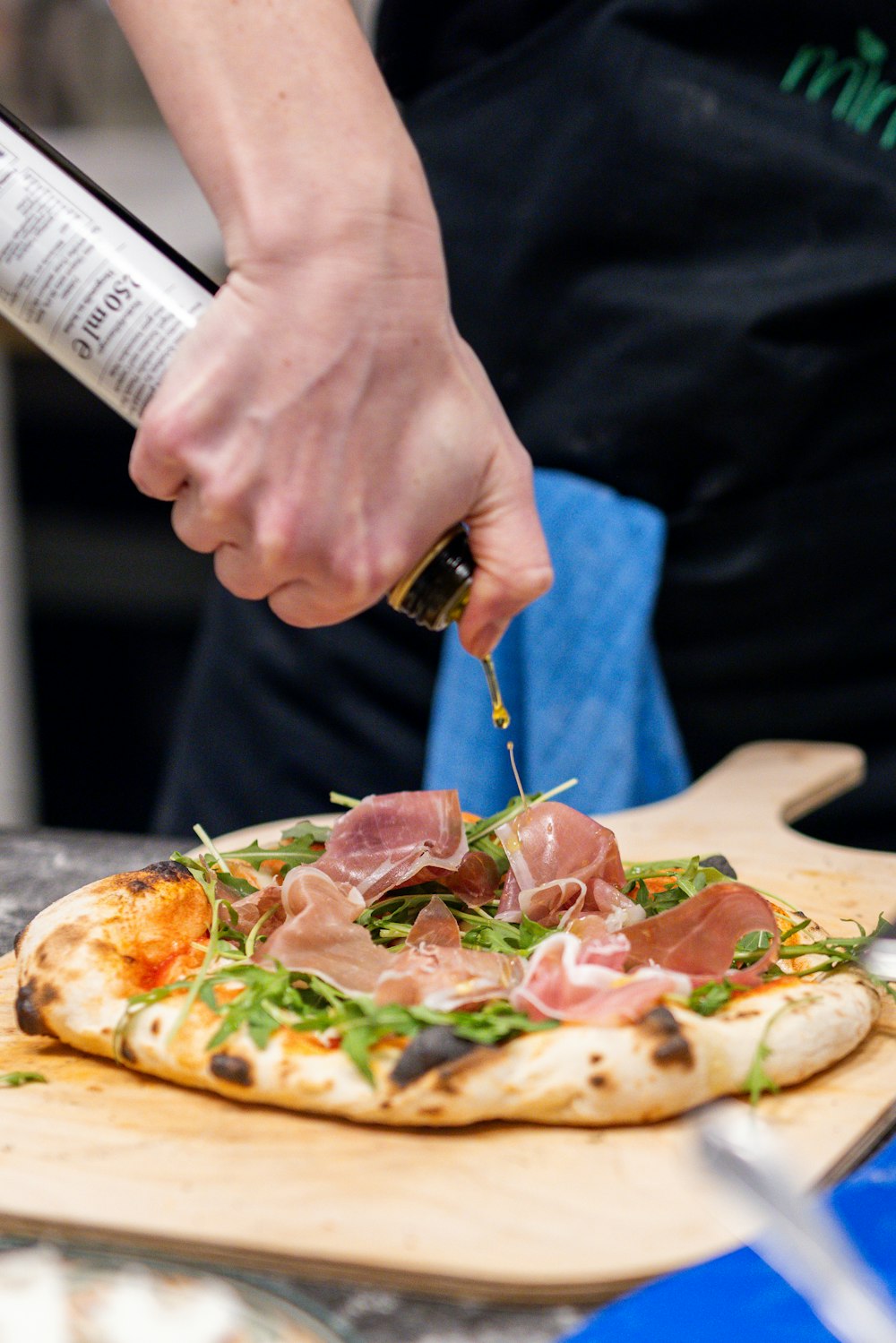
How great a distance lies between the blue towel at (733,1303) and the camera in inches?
30.5

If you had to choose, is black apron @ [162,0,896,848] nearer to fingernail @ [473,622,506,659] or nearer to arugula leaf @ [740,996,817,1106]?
fingernail @ [473,622,506,659]

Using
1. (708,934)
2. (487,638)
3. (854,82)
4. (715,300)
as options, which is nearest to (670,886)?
(708,934)

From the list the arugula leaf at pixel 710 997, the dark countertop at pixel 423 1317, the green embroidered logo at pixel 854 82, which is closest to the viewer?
the dark countertop at pixel 423 1317

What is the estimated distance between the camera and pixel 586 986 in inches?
45.3

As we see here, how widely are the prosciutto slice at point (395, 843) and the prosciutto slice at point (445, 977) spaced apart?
0.35ft

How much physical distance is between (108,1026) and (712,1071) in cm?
49

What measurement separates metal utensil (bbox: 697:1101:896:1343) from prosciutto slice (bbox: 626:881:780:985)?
15.1 inches

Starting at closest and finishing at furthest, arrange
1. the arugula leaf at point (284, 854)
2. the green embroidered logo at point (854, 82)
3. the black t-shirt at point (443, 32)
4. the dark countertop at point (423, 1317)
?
the dark countertop at point (423, 1317)
the arugula leaf at point (284, 854)
the green embroidered logo at point (854, 82)
the black t-shirt at point (443, 32)

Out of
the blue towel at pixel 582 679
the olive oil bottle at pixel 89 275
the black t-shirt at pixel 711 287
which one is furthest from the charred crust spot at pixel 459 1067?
the black t-shirt at pixel 711 287

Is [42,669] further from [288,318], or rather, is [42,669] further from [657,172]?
[288,318]

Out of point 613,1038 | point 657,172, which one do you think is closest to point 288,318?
point 613,1038

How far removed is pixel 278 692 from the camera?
2346mm

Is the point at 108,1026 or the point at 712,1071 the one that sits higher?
the point at 712,1071

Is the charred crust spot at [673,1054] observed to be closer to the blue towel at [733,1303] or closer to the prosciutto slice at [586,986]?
the prosciutto slice at [586,986]
